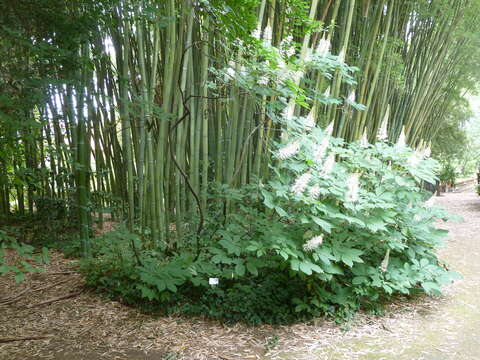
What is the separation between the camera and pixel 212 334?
6.30ft

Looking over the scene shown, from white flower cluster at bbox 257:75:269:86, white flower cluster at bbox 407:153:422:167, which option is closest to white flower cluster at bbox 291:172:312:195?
white flower cluster at bbox 257:75:269:86

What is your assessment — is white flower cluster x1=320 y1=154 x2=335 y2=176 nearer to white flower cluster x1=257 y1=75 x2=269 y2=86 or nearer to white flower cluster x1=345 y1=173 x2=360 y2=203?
white flower cluster x1=345 y1=173 x2=360 y2=203

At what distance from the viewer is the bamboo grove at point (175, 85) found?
2.02m

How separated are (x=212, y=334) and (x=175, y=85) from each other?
172 centimetres

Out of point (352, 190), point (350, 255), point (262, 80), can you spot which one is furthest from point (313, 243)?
point (262, 80)

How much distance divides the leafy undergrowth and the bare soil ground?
102mm

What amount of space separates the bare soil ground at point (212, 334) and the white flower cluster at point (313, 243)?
478mm

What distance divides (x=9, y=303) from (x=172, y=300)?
104 centimetres

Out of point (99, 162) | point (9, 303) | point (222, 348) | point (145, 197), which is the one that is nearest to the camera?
point (222, 348)

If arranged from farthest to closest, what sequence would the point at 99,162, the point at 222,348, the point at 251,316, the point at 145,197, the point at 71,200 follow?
1. the point at 99,162
2. the point at 71,200
3. the point at 145,197
4. the point at 251,316
5. the point at 222,348

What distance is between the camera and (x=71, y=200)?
141 inches

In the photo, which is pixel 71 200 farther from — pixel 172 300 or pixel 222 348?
pixel 222 348

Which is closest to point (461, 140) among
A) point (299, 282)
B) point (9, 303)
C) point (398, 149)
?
point (398, 149)

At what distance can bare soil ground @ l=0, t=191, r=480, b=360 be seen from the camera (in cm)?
174
